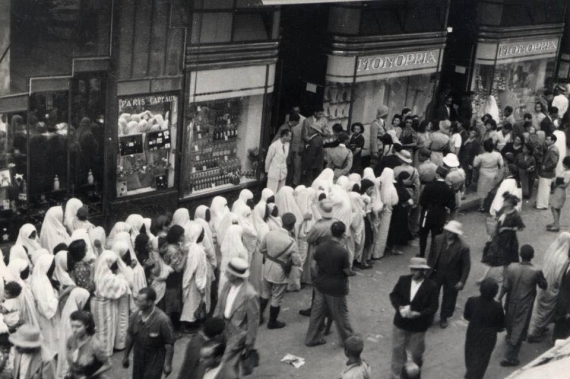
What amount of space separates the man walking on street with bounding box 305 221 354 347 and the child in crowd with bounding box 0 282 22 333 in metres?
3.64

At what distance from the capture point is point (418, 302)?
10.3 meters

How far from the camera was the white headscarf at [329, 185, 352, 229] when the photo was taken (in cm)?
1333

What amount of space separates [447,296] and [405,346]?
83.8 inches

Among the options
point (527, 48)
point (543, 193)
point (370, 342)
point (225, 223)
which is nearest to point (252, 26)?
point (225, 223)

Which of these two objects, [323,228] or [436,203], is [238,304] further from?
[436,203]

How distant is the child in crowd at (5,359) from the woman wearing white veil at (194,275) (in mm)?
2747

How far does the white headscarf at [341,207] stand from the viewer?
43.7 feet

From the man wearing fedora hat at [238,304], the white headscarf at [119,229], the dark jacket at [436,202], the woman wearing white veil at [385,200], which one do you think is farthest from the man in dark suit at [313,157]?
the man wearing fedora hat at [238,304]

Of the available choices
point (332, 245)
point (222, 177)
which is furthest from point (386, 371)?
point (222, 177)

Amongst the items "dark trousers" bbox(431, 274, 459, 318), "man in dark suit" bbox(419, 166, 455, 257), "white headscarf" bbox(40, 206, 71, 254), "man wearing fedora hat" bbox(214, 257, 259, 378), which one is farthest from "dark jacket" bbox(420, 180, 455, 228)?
"white headscarf" bbox(40, 206, 71, 254)

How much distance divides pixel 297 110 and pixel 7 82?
6101 millimetres

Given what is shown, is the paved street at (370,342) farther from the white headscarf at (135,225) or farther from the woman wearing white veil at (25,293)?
the white headscarf at (135,225)

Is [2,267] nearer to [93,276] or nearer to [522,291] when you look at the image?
[93,276]

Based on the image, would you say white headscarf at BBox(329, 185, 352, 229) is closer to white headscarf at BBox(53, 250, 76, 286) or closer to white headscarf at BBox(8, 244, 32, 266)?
white headscarf at BBox(53, 250, 76, 286)
